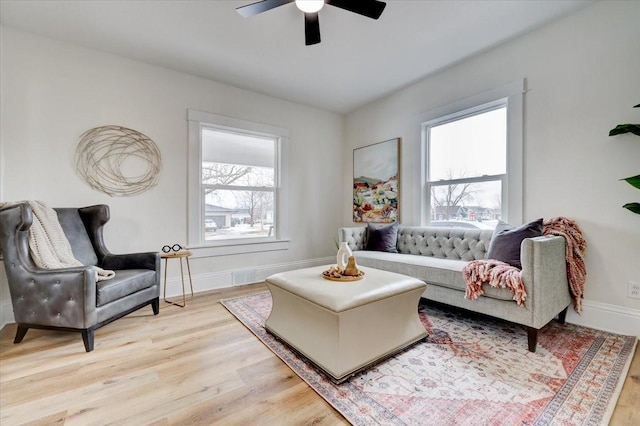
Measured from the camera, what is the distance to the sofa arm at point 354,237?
362 centimetres

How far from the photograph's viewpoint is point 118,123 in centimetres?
301

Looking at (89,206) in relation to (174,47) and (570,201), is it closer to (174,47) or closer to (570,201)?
(174,47)

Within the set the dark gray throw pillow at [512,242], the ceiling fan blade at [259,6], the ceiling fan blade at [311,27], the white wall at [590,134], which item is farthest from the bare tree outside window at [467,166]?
the ceiling fan blade at [259,6]

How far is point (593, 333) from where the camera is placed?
7.27 feet

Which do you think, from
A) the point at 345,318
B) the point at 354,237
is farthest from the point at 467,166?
the point at 345,318

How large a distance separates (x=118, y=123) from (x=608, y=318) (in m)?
4.97

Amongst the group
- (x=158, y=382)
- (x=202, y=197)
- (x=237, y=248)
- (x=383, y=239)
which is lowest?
(x=158, y=382)

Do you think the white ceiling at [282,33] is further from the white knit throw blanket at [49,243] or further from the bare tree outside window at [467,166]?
the white knit throw blanket at [49,243]

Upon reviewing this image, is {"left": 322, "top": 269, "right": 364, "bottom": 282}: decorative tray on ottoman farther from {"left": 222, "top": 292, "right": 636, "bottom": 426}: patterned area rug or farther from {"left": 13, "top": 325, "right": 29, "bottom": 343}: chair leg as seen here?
{"left": 13, "top": 325, "right": 29, "bottom": 343}: chair leg

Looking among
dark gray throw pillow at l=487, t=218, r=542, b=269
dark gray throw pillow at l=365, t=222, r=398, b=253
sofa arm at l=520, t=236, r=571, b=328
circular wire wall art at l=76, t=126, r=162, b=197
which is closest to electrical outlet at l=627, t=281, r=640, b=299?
sofa arm at l=520, t=236, r=571, b=328

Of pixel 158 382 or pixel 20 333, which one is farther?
pixel 20 333

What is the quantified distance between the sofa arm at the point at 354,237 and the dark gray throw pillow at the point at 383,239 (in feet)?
0.37

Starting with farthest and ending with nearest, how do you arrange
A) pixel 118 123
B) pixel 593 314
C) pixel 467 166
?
pixel 467 166 < pixel 118 123 < pixel 593 314

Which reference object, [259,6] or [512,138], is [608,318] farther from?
[259,6]
